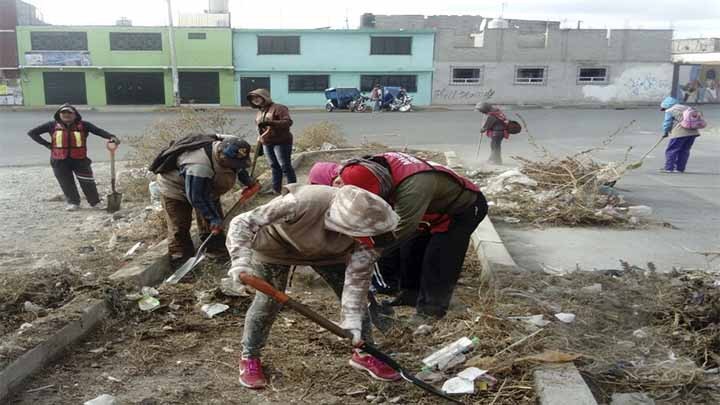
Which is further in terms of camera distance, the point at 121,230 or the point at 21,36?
the point at 21,36

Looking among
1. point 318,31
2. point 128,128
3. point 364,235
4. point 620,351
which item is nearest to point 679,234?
point 620,351

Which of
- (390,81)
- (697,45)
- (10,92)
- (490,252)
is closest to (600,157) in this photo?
(490,252)

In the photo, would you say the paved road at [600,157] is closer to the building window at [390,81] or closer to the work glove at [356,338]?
the work glove at [356,338]

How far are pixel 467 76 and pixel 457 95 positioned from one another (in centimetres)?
136

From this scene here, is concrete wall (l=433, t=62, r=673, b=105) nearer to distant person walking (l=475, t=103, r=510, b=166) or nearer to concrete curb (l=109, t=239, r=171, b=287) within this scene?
distant person walking (l=475, t=103, r=510, b=166)

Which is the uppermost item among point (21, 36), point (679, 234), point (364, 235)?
point (21, 36)

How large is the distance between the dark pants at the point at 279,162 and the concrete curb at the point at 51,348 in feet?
13.6

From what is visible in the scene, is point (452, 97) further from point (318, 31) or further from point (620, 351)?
point (620, 351)

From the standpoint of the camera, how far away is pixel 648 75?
38.5 meters

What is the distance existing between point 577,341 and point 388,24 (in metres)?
43.8

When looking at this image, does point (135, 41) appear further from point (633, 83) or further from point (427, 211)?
point (427, 211)

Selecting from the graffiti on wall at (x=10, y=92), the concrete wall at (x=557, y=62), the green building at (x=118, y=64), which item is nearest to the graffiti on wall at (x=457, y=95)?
the concrete wall at (x=557, y=62)

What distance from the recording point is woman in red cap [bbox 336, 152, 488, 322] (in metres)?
3.19

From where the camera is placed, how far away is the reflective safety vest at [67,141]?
7590 mm
